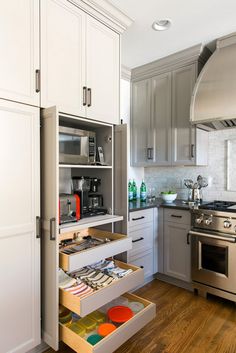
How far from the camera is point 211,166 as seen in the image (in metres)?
2.83

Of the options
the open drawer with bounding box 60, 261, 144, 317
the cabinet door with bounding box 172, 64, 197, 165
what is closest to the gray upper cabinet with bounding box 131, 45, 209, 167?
the cabinet door with bounding box 172, 64, 197, 165

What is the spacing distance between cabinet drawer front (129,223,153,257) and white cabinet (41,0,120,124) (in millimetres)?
1153

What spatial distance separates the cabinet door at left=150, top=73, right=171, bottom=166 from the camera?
285cm

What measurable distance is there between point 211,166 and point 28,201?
2148 mm

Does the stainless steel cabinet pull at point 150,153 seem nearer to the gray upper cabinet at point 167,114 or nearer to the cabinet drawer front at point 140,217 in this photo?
the gray upper cabinet at point 167,114

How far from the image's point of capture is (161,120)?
2916mm

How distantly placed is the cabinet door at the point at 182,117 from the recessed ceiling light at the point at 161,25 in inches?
23.6

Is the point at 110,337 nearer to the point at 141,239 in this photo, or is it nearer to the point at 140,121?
the point at 141,239

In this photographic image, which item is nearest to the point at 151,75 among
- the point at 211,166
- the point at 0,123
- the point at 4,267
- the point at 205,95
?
the point at 205,95

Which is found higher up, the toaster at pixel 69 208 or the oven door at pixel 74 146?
the oven door at pixel 74 146

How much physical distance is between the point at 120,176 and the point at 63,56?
3.32 ft

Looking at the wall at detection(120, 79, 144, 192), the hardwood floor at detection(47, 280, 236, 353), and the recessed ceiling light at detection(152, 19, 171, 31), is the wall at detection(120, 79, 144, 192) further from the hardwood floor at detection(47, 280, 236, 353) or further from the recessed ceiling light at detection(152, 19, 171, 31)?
the hardwood floor at detection(47, 280, 236, 353)

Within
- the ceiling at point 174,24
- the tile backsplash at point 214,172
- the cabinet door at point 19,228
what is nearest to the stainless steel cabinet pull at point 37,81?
the cabinet door at point 19,228

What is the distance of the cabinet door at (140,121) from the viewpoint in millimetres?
3057
